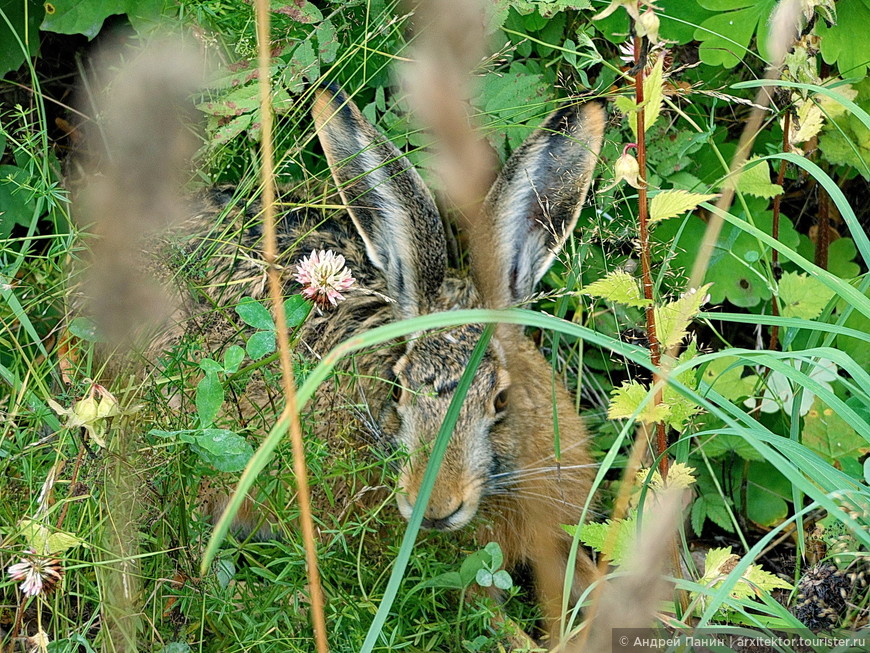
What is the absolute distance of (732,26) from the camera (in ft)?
10.9

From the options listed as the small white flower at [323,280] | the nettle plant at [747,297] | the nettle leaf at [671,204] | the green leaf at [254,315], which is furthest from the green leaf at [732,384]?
the green leaf at [254,315]

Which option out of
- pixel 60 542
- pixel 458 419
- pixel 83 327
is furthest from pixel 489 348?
pixel 60 542

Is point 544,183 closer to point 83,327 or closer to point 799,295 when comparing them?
point 799,295

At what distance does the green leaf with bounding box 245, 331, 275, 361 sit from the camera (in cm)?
234

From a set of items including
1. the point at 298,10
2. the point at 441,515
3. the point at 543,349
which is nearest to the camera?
the point at 441,515

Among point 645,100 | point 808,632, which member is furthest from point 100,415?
point 808,632

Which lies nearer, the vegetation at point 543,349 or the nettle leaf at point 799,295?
the vegetation at point 543,349

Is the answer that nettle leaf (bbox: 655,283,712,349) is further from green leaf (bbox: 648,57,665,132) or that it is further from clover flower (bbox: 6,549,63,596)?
clover flower (bbox: 6,549,63,596)

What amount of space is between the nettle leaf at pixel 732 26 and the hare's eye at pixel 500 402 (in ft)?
4.49

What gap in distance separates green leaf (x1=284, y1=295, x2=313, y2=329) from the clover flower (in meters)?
0.77

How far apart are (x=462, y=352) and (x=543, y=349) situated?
41.7 inches

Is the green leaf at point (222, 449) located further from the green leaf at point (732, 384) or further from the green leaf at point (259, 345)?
the green leaf at point (732, 384)

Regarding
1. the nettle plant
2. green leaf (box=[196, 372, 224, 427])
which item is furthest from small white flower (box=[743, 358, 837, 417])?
green leaf (box=[196, 372, 224, 427])

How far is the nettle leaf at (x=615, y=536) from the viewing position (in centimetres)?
213
